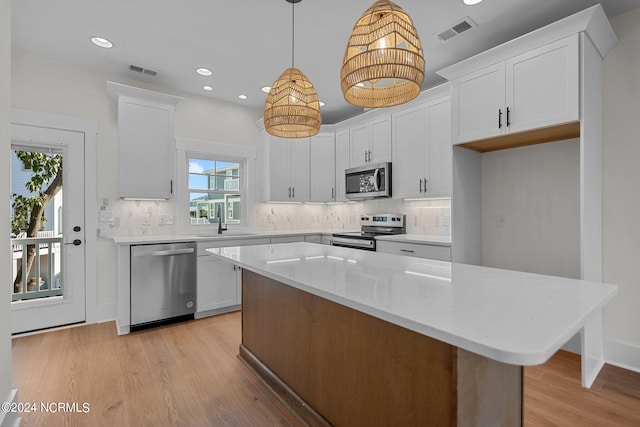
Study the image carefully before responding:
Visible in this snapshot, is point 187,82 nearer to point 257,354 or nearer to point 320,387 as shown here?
point 257,354

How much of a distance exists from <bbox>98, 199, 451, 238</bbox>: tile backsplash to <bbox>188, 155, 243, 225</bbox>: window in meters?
0.30

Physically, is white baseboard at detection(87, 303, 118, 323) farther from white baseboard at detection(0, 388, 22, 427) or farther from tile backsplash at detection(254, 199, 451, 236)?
tile backsplash at detection(254, 199, 451, 236)

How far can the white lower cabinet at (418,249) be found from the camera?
10.2 ft

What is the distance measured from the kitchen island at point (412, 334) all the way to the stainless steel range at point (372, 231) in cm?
179

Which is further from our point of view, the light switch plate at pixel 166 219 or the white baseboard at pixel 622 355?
the light switch plate at pixel 166 219

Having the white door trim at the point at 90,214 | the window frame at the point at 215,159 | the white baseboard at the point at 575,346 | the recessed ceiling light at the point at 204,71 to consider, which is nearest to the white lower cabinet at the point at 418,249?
the white baseboard at the point at 575,346

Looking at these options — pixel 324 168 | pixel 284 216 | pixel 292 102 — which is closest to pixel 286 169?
pixel 324 168

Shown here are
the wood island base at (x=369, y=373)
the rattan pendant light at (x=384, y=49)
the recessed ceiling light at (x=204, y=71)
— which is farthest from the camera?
the recessed ceiling light at (x=204, y=71)

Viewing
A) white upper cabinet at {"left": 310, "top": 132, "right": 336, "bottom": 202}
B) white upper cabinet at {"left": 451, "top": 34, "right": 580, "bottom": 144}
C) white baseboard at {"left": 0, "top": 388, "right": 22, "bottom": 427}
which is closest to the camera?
white baseboard at {"left": 0, "top": 388, "right": 22, "bottom": 427}

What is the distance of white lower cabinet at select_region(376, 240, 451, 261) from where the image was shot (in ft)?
10.2

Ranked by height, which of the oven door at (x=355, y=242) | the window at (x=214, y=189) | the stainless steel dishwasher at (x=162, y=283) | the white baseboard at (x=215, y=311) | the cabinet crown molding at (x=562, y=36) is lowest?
the white baseboard at (x=215, y=311)

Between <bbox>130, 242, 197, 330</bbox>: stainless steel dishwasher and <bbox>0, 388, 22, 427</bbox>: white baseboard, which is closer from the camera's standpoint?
<bbox>0, 388, 22, 427</bbox>: white baseboard

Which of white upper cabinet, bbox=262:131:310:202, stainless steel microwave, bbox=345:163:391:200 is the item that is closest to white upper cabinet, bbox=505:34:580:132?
stainless steel microwave, bbox=345:163:391:200

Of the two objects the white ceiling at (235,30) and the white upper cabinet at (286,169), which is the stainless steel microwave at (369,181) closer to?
the white upper cabinet at (286,169)
